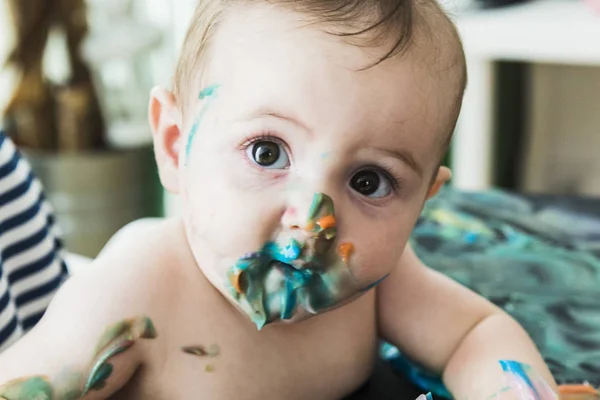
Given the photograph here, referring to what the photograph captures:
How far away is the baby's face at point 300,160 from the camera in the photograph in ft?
1.82

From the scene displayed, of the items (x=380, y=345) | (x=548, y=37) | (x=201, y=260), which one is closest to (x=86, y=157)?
(x=548, y=37)

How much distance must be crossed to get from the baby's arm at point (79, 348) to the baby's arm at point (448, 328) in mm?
234

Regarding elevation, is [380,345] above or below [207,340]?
below

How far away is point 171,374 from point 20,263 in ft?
0.68

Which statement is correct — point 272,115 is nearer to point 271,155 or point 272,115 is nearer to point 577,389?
point 271,155

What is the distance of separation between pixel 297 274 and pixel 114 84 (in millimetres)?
1482

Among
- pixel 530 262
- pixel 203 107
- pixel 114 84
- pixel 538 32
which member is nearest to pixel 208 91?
pixel 203 107

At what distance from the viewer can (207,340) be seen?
0.65 meters

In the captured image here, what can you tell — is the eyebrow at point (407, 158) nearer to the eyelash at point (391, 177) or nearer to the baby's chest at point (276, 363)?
the eyelash at point (391, 177)

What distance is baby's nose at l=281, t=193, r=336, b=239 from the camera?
55 centimetres

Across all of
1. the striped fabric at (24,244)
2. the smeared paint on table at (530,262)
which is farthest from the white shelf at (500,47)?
the striped fabric at (24,244)

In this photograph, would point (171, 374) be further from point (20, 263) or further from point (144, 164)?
point (144, 164)

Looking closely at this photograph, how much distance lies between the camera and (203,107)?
61 cm

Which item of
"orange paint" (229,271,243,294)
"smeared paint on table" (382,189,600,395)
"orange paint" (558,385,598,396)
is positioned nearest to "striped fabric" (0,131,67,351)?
"orange paint" (229,271,243,294)
